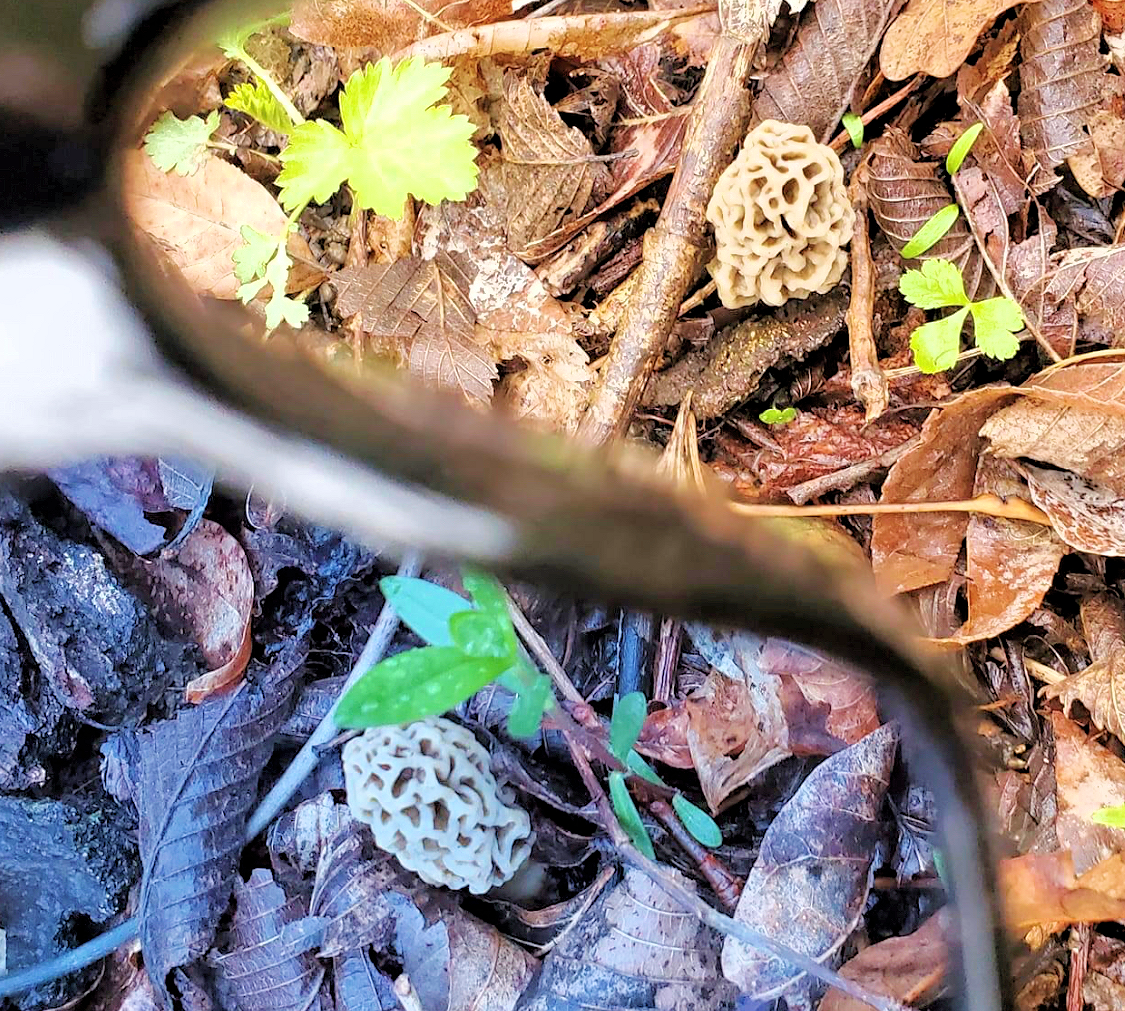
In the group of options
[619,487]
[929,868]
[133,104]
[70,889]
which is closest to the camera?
[619,487]

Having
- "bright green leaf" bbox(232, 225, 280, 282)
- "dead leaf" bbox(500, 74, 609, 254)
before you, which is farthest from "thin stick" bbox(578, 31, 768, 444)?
"bright green leaf" bbox(232, 225, 280, 282)

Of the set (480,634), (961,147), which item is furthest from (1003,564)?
(480,634)

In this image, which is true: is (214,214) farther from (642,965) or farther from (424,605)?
(642,965)

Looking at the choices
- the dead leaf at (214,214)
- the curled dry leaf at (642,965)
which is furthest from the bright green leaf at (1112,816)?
the dead leaf at (214,214)

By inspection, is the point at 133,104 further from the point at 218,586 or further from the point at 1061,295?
the point at 1061,295

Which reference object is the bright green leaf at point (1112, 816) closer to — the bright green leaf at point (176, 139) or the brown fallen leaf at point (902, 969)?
the brown fallen leaf at point (902, 969)

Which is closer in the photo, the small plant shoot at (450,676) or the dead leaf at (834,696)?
the small plant shoot at (450,676)

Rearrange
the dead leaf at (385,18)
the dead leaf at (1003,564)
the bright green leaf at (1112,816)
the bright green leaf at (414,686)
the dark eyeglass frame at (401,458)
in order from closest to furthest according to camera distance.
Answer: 1. the dark eyeglass frame at (401,458)
2. the bright green leaf at (414,686)
3. the bright green leaf at (1112,816)
4. the dead leaf at (1003,564)
5. the dead leaf at (385,18)

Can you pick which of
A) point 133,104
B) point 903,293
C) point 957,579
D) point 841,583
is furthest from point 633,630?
point 133,104
